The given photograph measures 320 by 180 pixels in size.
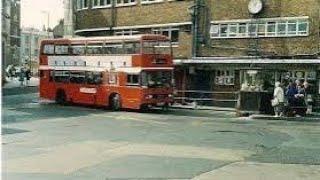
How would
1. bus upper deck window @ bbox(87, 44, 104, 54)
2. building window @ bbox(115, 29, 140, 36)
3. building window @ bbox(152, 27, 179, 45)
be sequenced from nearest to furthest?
bus upper deck window @ bbox(87, 44, 104, 54) → building window @ bbox(152, 27, 179, 45) → building window @ bbox(115, 29, 140, 36)

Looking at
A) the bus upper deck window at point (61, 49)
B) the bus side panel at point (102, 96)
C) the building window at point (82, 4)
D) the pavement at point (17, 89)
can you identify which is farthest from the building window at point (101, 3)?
the bus side panel at point (102, 96)

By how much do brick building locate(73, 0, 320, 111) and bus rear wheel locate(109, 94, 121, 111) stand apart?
574cm

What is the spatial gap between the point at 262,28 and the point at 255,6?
1.27 meters

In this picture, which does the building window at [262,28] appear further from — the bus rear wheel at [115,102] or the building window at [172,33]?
the bus rear wheel at [115,102]

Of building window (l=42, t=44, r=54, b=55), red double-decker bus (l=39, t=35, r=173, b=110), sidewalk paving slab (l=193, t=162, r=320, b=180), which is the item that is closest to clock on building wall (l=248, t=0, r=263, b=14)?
red double-decker bus (l=39, t=35, r=173, b=110)

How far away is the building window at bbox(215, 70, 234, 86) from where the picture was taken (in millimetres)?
36000

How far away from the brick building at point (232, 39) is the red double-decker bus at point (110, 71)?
170 inches

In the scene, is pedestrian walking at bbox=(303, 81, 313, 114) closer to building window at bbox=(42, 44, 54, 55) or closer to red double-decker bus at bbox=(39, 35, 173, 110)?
red double-decker bus at bbox=(39, 35, 173, 110)

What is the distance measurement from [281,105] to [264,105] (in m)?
1.44

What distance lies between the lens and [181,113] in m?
30.8

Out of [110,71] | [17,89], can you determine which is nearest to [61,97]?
[110,71]

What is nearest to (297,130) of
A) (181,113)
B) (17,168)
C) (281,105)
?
(281,105)

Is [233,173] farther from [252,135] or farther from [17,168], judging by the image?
[252,135]

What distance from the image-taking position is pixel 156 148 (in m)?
16.2
